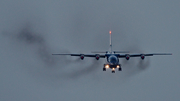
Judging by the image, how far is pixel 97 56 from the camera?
352ft

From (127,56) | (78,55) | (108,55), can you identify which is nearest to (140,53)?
(127,56)

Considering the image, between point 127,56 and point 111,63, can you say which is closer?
point 111,63

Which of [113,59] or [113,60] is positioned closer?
[113,60]

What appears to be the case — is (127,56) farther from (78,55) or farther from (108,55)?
(78,55)

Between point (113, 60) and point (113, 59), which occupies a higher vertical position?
point (113, 59)

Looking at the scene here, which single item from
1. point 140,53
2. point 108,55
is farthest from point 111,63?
point 140,53

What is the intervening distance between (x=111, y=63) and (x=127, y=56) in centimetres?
1309

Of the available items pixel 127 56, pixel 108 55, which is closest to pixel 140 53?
pixel 127 56

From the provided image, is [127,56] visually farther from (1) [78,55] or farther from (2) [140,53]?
(1) [78,55]

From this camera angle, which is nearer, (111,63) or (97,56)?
(111,63)

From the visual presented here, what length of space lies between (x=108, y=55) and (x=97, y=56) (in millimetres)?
3775

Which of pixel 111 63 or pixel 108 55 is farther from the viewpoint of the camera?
pixel 108 55

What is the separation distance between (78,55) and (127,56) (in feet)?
55.9

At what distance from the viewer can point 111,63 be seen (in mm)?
98375
